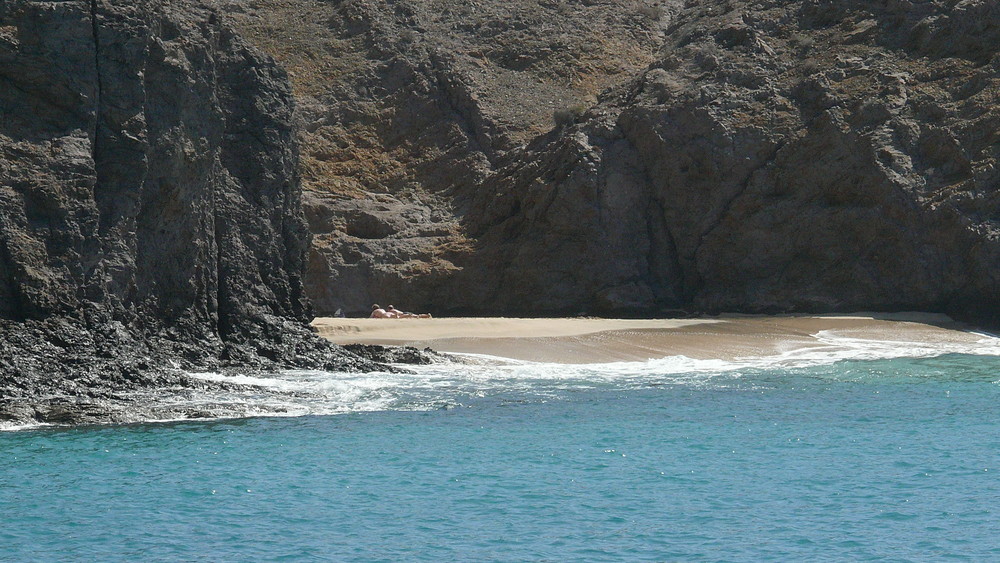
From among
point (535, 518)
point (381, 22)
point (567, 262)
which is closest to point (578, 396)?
point (535, 518)

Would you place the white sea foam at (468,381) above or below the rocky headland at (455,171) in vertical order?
below

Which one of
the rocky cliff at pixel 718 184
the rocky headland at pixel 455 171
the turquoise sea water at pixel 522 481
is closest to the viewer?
the turquoise sea water at pixel 522 481

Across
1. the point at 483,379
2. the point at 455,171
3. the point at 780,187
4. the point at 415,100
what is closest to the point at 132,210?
the point at 483,379

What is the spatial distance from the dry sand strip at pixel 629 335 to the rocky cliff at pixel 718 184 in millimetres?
1950

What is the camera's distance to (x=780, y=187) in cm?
2419

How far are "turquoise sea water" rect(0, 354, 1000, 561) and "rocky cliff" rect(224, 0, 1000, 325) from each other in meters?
11.2

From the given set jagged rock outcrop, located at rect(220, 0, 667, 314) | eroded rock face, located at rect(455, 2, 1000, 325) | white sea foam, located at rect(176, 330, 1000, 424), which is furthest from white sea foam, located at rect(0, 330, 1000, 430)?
jagged rock outcrop, located at rect(220, 0, 667, 314)

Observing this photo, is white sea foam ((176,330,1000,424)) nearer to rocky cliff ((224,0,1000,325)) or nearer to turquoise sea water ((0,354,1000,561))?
turquoise sea water ((0,354,1000,561))

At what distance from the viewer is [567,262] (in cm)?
2480

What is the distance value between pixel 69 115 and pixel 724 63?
17553 mm

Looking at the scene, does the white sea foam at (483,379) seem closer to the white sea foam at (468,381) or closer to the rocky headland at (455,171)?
the white sea foam at (468,381)

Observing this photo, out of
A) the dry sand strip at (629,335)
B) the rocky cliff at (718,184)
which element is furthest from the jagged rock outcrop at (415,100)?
the dry sand strip at (629,335)

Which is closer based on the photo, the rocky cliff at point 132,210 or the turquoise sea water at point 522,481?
the turquoise sea water at point 522,481

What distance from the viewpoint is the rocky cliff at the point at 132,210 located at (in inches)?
456
